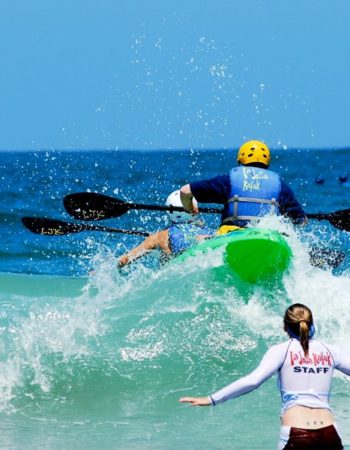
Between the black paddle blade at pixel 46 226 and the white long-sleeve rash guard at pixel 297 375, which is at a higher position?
the black paddle blade at pixel 46 226

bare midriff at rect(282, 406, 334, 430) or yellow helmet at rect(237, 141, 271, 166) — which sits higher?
yellow helmet at rect(237, 141, 271, 166)

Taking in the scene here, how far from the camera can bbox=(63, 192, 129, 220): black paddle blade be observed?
36.6ft

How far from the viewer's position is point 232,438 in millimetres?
7172

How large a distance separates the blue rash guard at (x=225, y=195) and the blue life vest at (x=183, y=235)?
1.98 ft

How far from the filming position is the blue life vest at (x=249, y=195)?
29.8 ft

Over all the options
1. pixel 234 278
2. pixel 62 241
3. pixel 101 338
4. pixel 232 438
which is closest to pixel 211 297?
pixel 234 278

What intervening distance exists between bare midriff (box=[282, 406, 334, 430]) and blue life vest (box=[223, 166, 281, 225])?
3.92 metres

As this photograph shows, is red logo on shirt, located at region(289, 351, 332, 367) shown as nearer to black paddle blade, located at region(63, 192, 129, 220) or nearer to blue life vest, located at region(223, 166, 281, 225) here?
blue life vest, located at region(223, 166, 281, 225)

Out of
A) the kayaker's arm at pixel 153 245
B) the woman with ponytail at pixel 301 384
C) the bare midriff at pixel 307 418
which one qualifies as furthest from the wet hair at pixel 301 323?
the kayaker's arm at pixel 153 245

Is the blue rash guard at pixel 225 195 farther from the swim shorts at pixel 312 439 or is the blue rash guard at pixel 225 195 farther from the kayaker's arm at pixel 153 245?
the swim shorts at pixel 312 439

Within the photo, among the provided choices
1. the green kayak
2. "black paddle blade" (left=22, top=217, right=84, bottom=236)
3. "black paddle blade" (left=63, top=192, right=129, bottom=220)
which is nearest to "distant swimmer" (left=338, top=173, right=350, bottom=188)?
"black paddle blade" (left=22, top=217, right=84, bottom=236)

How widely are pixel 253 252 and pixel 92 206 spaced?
9.95ft

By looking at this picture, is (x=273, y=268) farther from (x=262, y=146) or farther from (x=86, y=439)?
(x=86, y=439)

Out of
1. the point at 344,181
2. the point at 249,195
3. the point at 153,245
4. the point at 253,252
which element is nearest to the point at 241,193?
the point at 249,195
